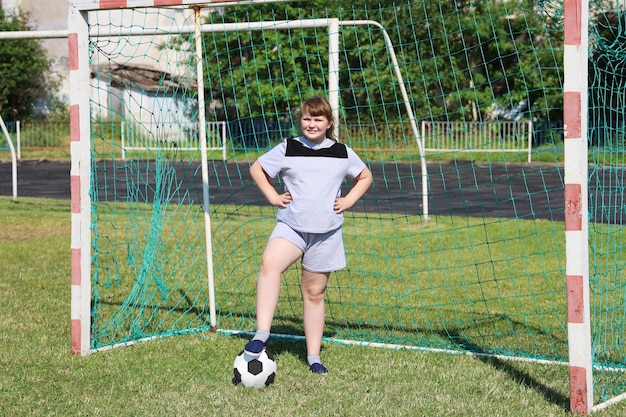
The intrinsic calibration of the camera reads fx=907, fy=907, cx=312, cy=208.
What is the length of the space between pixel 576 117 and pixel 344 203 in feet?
4.95

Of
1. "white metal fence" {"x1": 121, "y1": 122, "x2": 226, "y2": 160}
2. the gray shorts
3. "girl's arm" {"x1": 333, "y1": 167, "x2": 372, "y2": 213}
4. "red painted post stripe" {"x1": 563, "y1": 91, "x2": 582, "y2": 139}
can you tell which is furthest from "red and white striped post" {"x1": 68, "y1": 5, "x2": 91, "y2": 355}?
"red painted post stripe" {"x1": 563, "y1": 91, "x2": 582, "y2": 139}

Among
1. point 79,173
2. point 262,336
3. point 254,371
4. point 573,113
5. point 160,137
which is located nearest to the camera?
point 573,113

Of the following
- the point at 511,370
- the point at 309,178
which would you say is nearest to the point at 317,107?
the point at 309,178

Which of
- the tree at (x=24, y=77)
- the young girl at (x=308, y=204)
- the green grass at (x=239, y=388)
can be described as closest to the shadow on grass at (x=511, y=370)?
the green grass at (x=239, y=388)

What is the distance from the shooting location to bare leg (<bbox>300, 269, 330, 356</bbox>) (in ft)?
18.1

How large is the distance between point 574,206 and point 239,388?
206 cm

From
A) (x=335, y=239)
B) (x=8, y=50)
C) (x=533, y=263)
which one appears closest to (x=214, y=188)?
(x=533, y=263)

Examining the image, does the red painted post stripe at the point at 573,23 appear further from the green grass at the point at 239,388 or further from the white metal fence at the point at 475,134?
the white metal fence at the point at 475,134

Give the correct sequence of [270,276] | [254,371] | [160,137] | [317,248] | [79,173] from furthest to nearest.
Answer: [160,137]
[79,173]
[317,248]
[270,276]
[254,371]

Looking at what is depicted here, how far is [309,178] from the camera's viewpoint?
210 inches

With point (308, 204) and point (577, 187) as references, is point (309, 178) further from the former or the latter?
point (577, 187)

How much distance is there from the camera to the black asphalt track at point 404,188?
46.1 feet

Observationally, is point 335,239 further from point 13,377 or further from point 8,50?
point 8,50

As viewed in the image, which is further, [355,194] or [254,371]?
[355,194]
